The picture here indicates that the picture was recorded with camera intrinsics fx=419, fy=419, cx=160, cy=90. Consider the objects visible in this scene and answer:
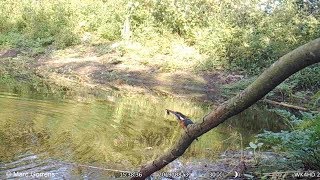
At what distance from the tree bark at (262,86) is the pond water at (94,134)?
1.89m

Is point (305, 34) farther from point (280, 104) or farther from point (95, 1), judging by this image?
point (95, 1)

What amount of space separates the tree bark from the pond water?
189cm

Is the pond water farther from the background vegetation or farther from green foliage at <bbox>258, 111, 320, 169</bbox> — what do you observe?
the background vegetation

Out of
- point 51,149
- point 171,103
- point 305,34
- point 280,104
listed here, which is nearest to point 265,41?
point 305,34

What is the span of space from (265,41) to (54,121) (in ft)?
40.3

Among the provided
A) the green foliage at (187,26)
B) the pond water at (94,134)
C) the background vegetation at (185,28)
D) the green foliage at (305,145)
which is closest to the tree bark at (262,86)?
the green foliage at (305,145)

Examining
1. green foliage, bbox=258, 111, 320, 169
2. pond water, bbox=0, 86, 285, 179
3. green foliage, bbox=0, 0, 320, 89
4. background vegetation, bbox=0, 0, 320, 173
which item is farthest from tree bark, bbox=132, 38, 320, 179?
green foliage, bbox=0, 0, 320, 89

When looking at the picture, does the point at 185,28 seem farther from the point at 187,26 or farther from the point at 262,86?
the point at 262,86

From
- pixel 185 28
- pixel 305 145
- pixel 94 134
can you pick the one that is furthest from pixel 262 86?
pixel 185 28

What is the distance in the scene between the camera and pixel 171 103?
11.9 m

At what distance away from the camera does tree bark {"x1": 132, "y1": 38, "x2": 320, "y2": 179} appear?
2258 millimetres

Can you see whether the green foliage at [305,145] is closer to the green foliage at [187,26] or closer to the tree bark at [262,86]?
the tree bark at [262,86]

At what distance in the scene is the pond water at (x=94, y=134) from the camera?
16.5 feet

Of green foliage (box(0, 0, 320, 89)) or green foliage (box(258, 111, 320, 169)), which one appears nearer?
green foliage (box(258, 111, 320, 169))
